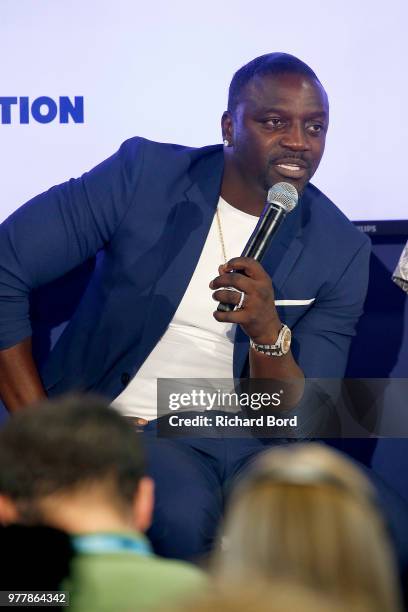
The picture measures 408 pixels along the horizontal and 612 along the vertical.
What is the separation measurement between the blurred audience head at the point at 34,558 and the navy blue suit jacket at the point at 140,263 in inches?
47.7

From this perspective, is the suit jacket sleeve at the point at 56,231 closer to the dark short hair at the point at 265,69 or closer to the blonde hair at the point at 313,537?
the dark short hair at the point at 265,69

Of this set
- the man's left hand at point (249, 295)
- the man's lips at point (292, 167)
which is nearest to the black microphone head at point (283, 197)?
the man's left hand at point (249, 295)

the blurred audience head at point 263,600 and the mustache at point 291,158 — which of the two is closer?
the blurred audience head at point 263,600

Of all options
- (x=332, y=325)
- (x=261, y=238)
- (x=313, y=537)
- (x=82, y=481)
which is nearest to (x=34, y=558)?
(x=82, y=481)

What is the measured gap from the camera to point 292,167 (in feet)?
8.99

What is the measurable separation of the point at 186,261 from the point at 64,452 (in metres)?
1.46

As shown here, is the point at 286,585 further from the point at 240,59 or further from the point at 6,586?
the point at 240,59

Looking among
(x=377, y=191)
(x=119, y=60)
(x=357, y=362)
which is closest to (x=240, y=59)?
(x=119, y=60)

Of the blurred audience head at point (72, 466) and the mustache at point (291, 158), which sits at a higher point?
the mustache at point (291, 158)

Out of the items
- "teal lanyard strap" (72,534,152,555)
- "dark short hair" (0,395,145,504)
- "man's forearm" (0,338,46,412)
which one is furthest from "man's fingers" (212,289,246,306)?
"teal lanyard strap" (72,534,152,555)

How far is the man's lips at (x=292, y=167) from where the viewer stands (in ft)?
Answer: 8.96

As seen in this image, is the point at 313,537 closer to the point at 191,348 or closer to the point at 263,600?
the point at 263,600

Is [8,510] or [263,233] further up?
[263,233]

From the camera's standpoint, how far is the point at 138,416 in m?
2.75
